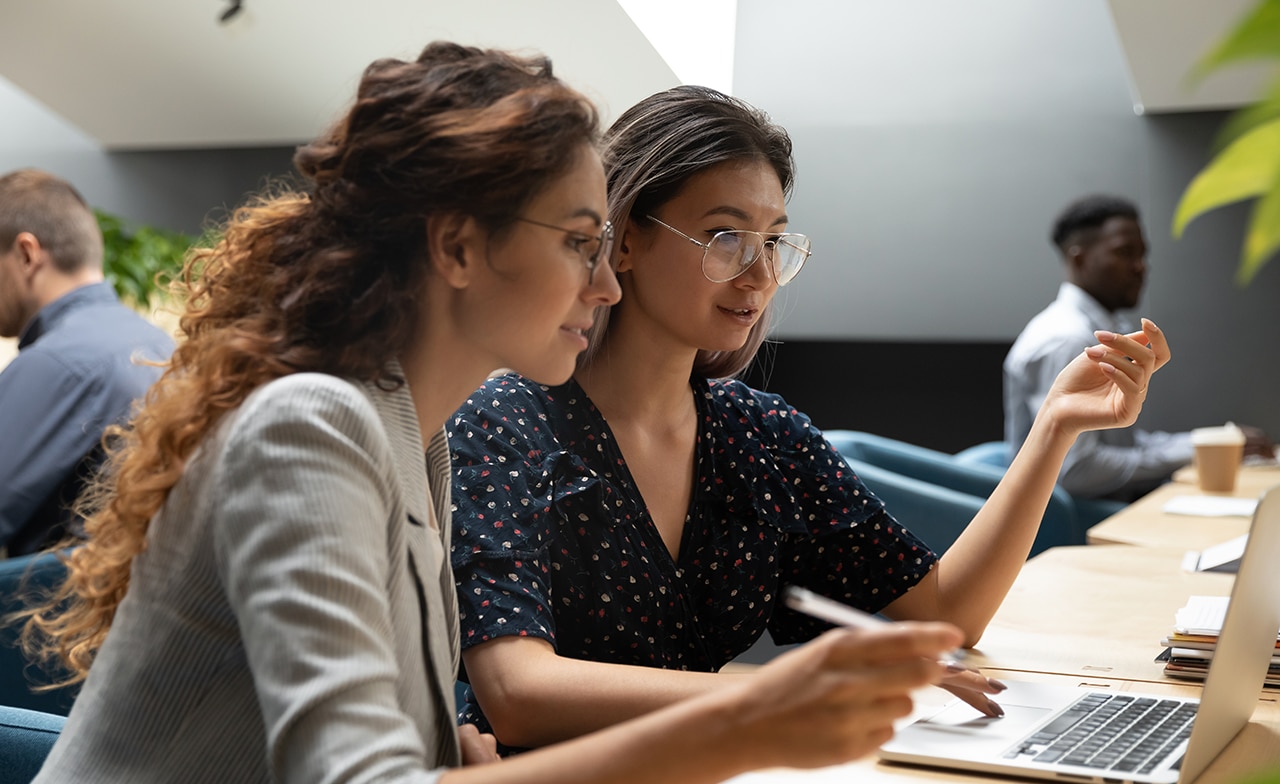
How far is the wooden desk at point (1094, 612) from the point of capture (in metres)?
1.47

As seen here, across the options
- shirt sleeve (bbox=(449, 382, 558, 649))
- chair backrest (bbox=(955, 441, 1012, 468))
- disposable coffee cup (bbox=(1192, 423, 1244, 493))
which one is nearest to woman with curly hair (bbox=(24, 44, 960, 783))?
shirt sleeve (bbox=(449, 382, 558, 649))

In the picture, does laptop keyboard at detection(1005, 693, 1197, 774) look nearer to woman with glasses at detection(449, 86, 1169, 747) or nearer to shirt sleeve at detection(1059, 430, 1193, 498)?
woman with glasses at detection(449, 86, 1169, 747)

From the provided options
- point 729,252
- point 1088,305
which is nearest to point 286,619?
point 729,252

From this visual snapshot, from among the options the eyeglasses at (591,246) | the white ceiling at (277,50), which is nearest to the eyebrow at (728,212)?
the eyeglasses at (591,246)

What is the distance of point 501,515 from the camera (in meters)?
1.30

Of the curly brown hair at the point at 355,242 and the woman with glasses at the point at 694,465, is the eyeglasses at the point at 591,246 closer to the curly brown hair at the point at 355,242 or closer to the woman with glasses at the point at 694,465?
the curly brown hair at the point at 355,242

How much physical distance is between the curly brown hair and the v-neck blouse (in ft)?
1.22

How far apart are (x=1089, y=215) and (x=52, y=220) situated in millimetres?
3281

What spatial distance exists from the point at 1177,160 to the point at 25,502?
13.6ft

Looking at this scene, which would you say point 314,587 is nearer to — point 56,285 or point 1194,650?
point 1194,650

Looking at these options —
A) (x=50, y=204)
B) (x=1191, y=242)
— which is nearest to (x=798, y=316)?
(x=1191, y=242)

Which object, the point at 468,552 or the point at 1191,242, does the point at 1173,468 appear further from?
the point at 468,552

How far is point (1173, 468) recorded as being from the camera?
12.8 ft

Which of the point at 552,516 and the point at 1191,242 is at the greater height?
the point at 1191,242
